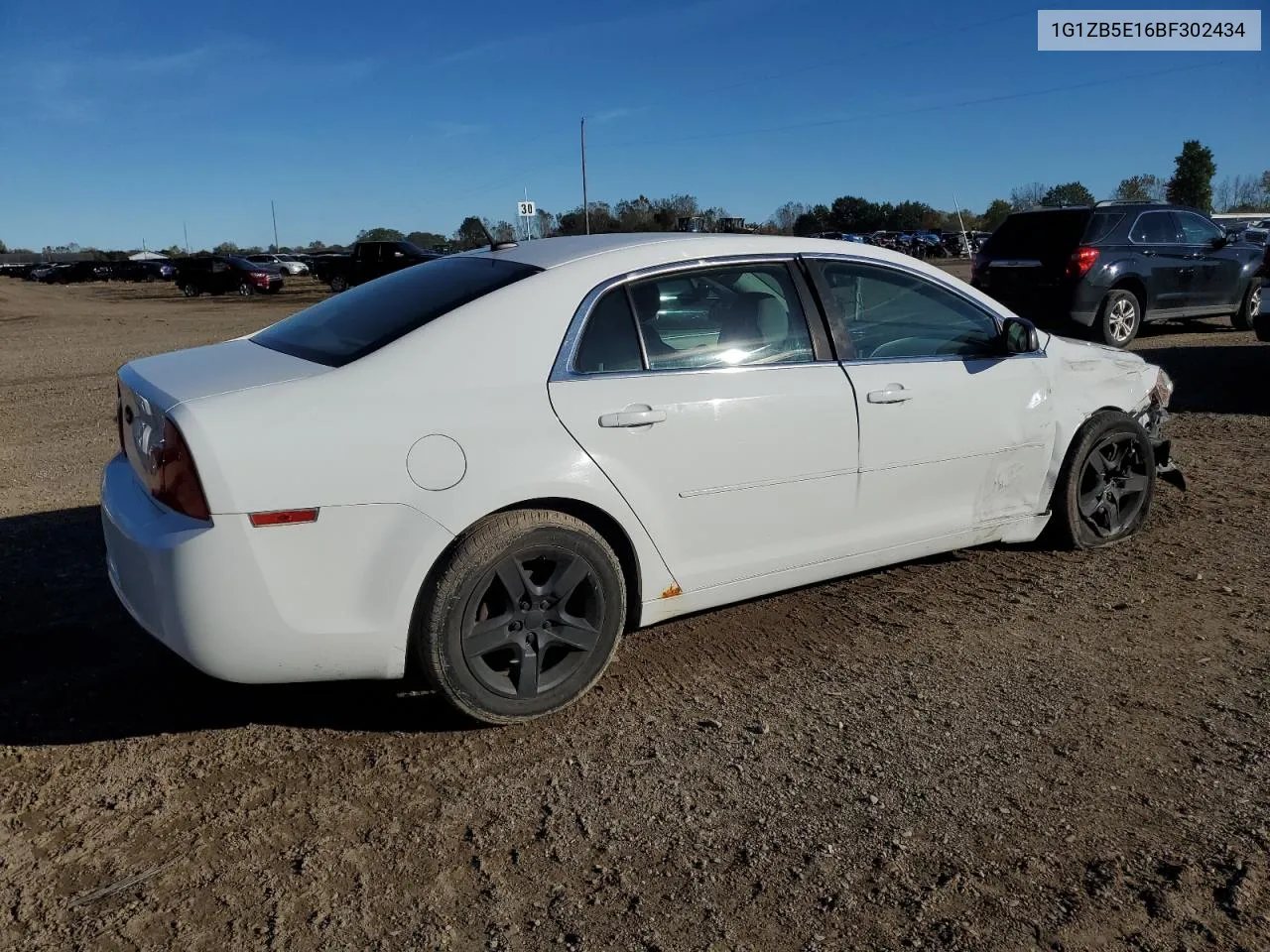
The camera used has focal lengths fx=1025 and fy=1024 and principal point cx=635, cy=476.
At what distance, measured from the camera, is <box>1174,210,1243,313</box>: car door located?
41.7 ft

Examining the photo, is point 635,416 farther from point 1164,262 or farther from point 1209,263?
point 1209,263

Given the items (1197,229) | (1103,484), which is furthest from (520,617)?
(1197,229)

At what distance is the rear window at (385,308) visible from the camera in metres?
3.47

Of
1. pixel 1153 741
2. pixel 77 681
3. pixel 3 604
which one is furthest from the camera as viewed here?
pixel 3 604

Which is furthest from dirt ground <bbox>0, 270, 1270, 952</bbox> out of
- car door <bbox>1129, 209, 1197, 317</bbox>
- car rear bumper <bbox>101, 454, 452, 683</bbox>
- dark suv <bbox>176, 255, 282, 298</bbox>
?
dark suv <bbox>176, 255, 282, 298</bbox>

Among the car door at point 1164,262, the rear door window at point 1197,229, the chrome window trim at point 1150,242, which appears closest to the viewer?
the chrome window trim at point 1150,242

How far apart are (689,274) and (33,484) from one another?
4.96m

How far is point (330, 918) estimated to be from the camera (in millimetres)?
2473

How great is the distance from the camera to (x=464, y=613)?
321 centimetres

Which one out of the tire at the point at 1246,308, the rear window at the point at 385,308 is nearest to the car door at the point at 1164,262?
the tire at the point at 1246,308

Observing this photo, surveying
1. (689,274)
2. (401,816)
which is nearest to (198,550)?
(401,816)

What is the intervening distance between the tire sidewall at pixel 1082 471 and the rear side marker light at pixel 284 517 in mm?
3451

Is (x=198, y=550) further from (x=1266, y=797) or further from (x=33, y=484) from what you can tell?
(x=33, y=484)

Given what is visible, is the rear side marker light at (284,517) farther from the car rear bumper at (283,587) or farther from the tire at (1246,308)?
the tire at (1246,308)
